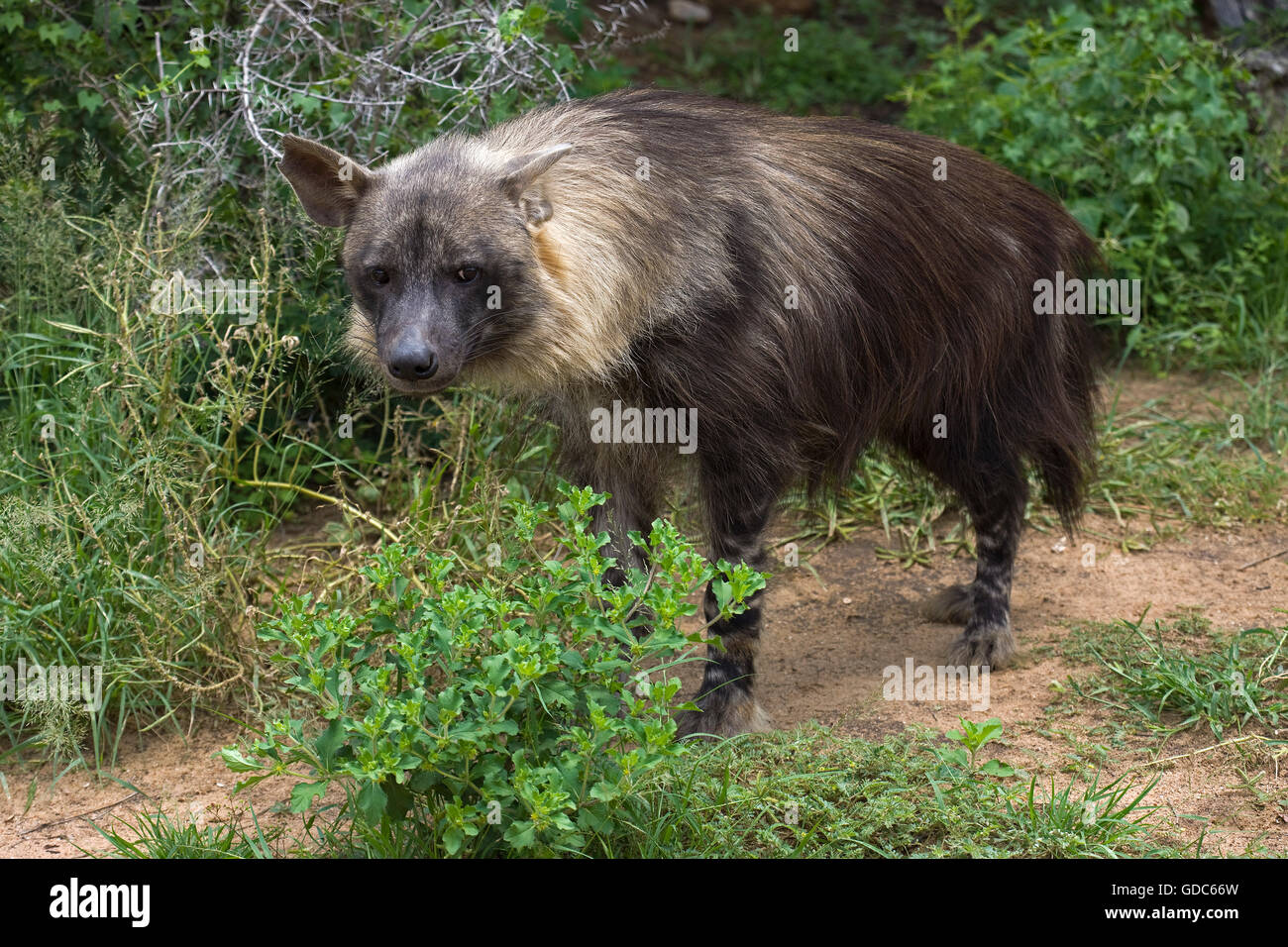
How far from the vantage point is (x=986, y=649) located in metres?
4.83

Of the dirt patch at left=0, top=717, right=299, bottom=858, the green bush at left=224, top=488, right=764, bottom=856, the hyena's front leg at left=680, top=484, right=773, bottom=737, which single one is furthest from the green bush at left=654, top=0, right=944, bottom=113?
the green bush at left=224, top=488, right=764, bottom=856

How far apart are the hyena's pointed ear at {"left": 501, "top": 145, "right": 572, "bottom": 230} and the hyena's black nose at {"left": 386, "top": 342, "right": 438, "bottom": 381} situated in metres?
0.47

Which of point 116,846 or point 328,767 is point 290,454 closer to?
point 116,846

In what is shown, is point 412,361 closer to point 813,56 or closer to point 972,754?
point 972,754

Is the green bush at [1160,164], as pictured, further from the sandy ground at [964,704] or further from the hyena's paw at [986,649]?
the hyena's paw at [986,649]

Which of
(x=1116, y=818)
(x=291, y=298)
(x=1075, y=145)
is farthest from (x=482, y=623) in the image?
(x=1075, y=145)

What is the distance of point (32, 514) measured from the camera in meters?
4.31

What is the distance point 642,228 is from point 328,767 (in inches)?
66.7

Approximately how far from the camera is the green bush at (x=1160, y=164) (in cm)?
637

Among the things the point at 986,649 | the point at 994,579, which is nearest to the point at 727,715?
the point at 986,649

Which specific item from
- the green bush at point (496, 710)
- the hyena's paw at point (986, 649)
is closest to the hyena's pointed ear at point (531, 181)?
the green bush at point (496, 710)

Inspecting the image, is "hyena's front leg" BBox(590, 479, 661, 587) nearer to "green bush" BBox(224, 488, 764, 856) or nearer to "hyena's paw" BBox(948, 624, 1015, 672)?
"green bush" BBox(224, 488, 764, 856)

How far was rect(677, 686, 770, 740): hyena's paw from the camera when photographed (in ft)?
14.2

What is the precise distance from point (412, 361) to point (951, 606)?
8.09 ft
